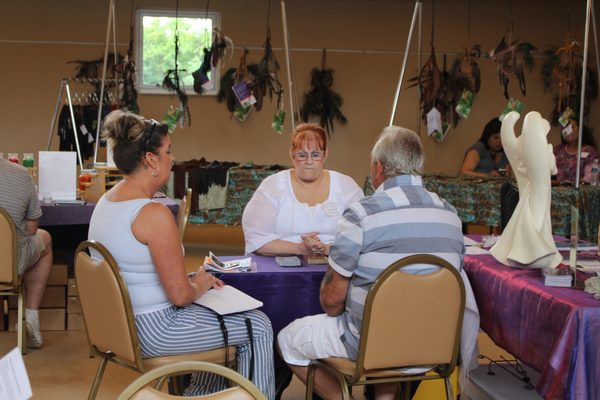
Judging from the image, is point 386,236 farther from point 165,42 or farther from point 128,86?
point 165,42

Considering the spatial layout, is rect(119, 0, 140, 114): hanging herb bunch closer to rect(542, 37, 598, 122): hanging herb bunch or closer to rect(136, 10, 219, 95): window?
rect(136, 10, 219, 95): window

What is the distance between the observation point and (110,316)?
8.67 ft

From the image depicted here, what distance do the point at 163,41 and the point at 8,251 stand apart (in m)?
6.75

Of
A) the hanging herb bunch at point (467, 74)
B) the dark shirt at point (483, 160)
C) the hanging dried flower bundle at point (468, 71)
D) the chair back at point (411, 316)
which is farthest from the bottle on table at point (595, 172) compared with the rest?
the chair back at point (411, 316)

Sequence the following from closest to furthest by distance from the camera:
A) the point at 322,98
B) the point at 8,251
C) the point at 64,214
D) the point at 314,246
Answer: the point at 314,246
the point at 8,251
the point at 64,214
the point at 322,98

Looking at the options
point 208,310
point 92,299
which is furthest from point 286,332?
point 92,299

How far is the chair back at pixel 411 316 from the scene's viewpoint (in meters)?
2.50

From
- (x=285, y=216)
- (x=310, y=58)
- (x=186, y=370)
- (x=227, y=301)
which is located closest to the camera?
(x=186, y=370)

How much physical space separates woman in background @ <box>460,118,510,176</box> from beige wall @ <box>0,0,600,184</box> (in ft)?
7.25

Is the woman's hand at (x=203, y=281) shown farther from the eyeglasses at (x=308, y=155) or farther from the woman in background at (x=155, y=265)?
the eyeglasses at (x=308, y=155)

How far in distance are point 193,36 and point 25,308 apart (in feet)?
21.3

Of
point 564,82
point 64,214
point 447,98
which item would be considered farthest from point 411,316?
point 564,82

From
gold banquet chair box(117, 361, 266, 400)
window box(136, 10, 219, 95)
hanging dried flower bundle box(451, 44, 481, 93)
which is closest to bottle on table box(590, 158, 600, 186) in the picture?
hanging dried flower bundle box(451, 44, 481, 93)

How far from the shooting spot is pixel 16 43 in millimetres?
10039
